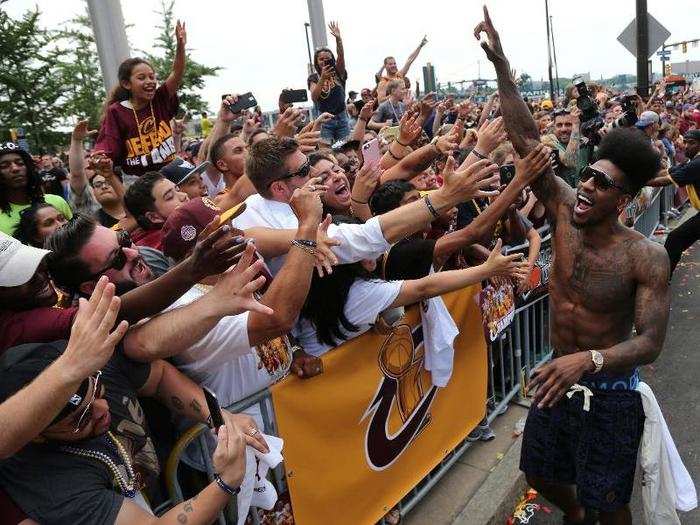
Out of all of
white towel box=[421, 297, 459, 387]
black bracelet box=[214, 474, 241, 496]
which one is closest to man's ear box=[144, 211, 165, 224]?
white towel box=[421, 297, 459, 387]

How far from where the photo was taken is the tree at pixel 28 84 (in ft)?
52.6

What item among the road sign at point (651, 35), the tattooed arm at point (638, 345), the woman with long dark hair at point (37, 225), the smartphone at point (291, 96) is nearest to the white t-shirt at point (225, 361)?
the tattooed arm at point (638, 345)

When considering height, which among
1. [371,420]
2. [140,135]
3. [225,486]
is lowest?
[371,420]

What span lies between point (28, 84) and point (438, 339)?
1787 centimetres

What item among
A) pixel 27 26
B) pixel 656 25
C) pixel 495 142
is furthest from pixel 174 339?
pixel 27 26

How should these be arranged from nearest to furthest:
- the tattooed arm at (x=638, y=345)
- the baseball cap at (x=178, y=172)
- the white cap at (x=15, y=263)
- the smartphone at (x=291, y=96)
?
1. the white cap at (x=15, y=263)
2. the tattooed arm at (x=638, y=345)
3. the baseball cap at (x=178, y=172)
4. the smartphone at (x=291, y=96)

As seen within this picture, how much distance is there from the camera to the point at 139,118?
464 centimetres

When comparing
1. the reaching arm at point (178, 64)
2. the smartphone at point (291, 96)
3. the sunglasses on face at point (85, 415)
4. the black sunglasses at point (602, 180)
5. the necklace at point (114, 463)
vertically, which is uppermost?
the reaching arm at point (178, 64)

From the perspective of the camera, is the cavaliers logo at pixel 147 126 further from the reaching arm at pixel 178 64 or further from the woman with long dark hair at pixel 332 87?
the woman with long dark hair at pixel 332 87

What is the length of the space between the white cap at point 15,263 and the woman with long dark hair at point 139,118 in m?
2.91

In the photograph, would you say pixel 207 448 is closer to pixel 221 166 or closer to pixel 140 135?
pixel 221 166

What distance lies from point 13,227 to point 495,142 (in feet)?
9.94

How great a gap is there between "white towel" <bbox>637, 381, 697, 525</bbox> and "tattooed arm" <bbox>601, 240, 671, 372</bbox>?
321 mm

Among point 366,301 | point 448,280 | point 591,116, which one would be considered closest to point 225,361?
point 366,301
